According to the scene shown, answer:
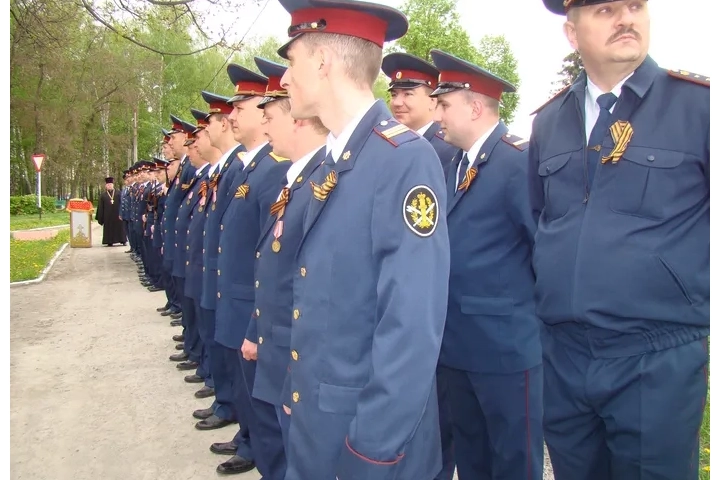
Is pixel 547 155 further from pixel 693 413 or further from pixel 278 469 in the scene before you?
pixel 278 469

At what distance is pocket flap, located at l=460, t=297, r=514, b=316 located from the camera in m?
2.86

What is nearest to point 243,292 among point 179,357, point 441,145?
point 441,145

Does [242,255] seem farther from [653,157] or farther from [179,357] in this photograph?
[179,357]

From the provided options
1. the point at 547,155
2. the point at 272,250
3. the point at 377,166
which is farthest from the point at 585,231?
the point at 272,250

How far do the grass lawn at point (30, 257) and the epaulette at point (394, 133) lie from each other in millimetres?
11766

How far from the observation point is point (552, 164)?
2230 millimetres

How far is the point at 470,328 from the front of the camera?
9.48 ft

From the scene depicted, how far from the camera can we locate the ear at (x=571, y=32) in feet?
6.96

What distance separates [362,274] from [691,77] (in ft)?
4.03

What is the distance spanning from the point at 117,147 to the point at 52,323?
36903mm

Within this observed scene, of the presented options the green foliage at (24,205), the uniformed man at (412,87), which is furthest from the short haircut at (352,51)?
the green foliage at (24,205)

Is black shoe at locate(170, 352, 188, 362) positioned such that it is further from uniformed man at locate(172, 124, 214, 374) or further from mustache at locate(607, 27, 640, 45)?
mustache at locate(607, 27, 640, 45)

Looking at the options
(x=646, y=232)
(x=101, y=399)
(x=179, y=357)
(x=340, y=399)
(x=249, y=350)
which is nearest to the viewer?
(x=340, y=399)

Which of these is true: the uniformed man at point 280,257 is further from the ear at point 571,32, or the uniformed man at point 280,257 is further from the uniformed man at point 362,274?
the ear at point 571,32
